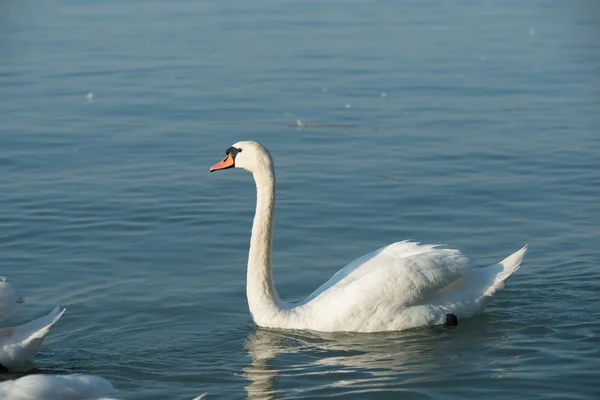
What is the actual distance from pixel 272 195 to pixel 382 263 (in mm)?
932

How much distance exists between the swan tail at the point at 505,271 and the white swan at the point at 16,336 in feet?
10.0

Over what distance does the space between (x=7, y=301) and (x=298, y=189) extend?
16.0 feet

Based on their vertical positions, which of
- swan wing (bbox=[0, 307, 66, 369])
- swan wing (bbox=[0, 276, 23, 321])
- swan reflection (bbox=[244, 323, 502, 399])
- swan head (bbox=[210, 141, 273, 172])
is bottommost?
swan reflection (bbox=[244, 323, 502, 399])

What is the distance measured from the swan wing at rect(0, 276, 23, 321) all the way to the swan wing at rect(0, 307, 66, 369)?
0.11 m

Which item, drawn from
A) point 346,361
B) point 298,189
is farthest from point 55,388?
point 298,189

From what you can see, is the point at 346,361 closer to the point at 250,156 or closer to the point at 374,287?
the point at 374,287

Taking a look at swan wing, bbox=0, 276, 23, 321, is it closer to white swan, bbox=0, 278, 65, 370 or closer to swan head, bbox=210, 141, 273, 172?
white swan, bbox=0, 278, 65, 370

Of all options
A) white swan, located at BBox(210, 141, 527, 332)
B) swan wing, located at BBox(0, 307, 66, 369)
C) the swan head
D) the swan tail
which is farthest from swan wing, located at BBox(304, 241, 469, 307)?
swan wing, located at BBox(0, 307, 66, 369)

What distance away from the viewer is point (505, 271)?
8352 millimetres

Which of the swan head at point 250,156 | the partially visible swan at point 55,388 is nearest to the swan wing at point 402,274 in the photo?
the swan head at point 250,156

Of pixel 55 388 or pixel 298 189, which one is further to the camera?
pixel 298 189

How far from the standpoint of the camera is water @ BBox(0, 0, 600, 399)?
750 centimetres

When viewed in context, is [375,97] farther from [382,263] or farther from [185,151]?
[382,263]

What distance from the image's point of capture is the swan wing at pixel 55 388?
5527 mm
